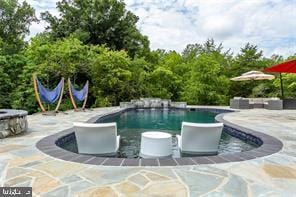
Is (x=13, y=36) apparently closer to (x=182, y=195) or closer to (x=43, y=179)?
(x=43, y=179)

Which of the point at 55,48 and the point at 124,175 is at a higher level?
the point at 55,48

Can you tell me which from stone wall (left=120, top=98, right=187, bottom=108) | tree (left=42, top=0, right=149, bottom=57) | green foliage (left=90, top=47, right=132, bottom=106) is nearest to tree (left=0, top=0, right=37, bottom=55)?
tree (left=42, top=0, right=149, bottom=57)

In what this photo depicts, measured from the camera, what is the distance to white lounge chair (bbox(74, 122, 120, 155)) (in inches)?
194

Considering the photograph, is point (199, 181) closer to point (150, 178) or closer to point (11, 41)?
point (150, 178)

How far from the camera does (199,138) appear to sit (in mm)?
5047

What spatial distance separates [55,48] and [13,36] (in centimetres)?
618

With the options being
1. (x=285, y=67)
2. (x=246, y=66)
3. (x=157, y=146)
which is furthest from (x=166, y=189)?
(x=246, y=66)

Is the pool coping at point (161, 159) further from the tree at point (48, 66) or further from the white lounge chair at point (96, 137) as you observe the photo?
the tree at point (48, 66)

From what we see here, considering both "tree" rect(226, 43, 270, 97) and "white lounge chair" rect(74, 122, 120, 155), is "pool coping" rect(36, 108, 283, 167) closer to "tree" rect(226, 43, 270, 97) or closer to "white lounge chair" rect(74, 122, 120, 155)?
Answer: "white lounge chair" rect(74, 122, 120, 155)

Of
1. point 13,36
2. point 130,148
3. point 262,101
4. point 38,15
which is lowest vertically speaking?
point 130,148

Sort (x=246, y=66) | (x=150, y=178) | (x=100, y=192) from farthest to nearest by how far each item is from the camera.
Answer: (x=246, y=66), (x=150, y=178), (x=100, y=192)

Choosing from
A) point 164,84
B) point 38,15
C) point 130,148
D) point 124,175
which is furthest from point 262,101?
point 38,15

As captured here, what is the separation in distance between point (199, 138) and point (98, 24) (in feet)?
56.2

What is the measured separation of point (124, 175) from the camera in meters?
3.41
